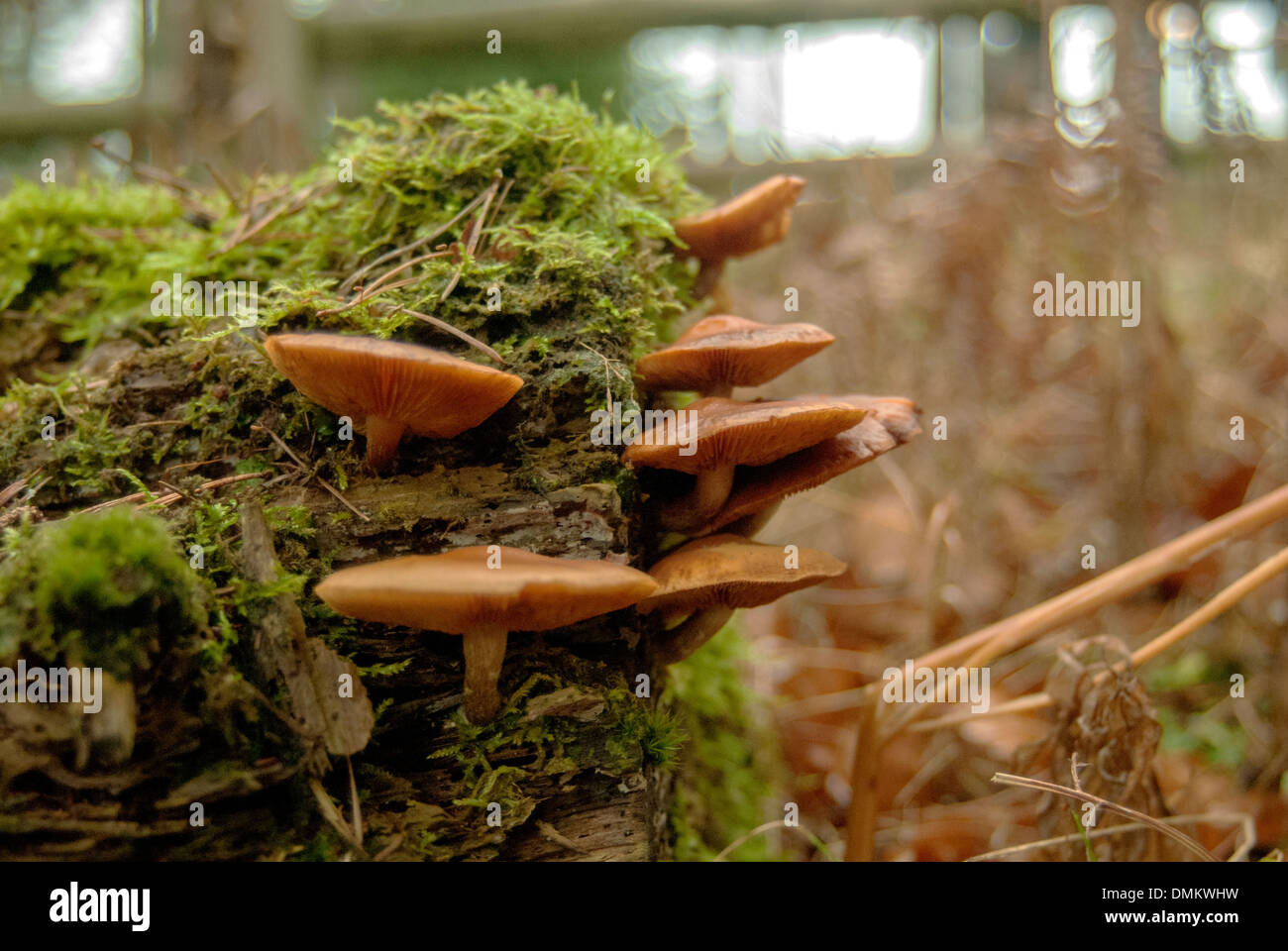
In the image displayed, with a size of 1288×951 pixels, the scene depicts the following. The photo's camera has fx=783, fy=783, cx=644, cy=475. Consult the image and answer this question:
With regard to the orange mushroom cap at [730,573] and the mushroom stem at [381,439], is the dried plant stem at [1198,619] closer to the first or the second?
the orange mushroom cap at [730,573]

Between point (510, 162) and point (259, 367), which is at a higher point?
point (510, 162)

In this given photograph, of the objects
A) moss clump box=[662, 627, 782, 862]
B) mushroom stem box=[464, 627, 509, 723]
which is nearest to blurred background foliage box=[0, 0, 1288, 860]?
moss clump box=[662, 627, 782, 862]

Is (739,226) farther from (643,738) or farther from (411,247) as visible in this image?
(643,738)

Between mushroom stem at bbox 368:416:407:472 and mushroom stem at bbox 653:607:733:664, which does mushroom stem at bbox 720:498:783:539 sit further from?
mushroom stem at bbox 368:416:407:472

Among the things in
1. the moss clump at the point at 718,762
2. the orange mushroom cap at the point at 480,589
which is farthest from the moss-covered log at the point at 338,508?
the moss clump at the point at 718,762
